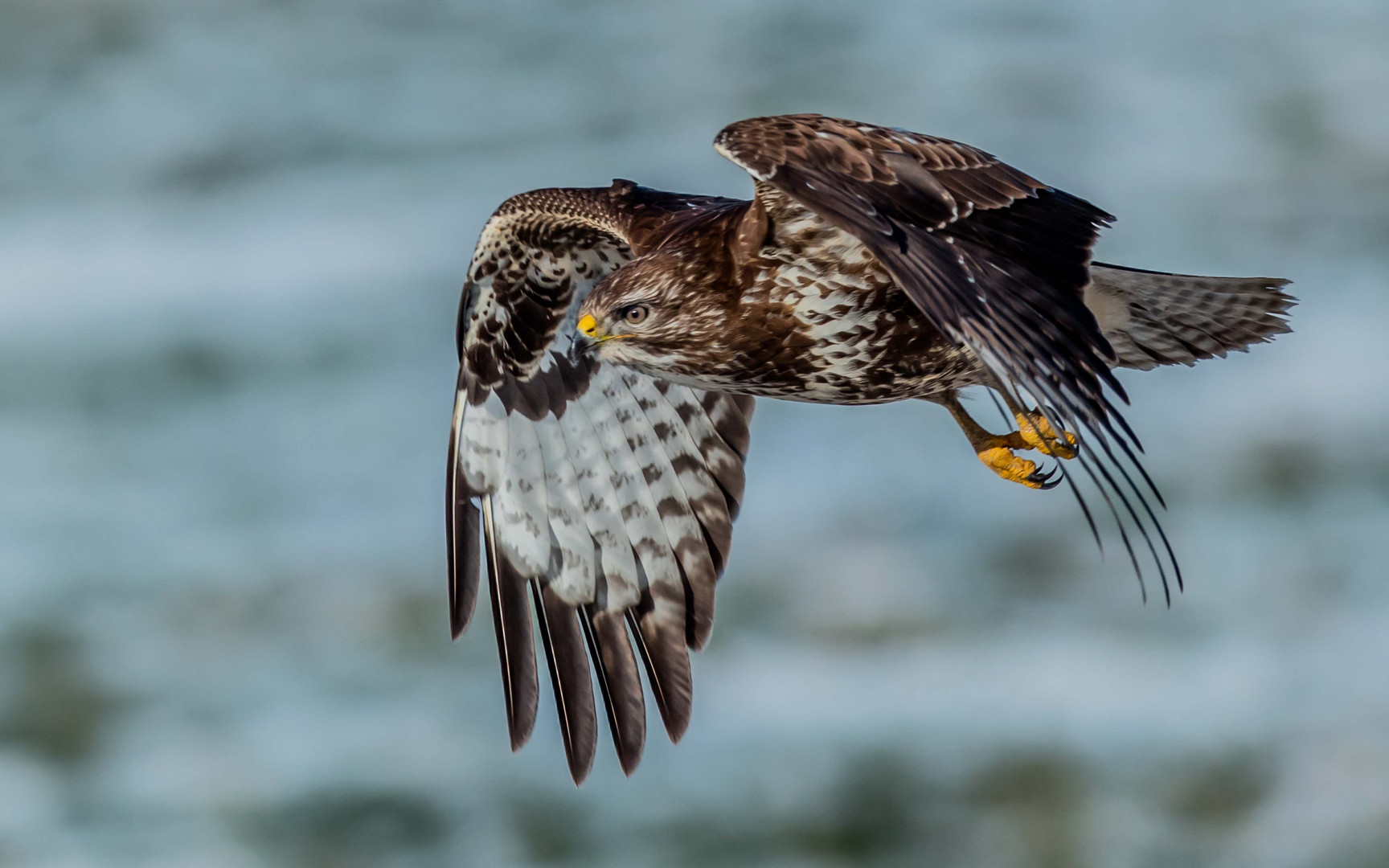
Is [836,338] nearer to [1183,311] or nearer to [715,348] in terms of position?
[715,348]

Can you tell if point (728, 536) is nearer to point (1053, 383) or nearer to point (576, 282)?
point (576, 282)

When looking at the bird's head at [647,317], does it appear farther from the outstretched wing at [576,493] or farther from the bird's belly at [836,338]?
the outstretched wing at [576,493]

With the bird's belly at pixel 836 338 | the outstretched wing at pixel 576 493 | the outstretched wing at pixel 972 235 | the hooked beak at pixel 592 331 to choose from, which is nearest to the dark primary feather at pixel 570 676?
the outstretched wing at pixel 576 493

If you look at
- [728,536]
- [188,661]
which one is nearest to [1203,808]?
[188,661]

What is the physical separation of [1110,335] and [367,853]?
3380 cm

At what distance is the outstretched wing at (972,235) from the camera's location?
534 centimetres

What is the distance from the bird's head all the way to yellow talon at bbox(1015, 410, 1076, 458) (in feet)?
3.95

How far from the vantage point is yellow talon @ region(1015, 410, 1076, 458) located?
20.7 ft

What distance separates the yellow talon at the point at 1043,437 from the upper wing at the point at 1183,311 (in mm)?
501

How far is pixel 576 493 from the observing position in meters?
8.58

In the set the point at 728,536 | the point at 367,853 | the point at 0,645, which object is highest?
the point at 0,645

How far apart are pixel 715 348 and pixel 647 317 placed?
290 millimetres

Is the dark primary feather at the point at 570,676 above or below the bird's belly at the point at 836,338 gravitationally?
below

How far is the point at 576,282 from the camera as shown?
8211mm
